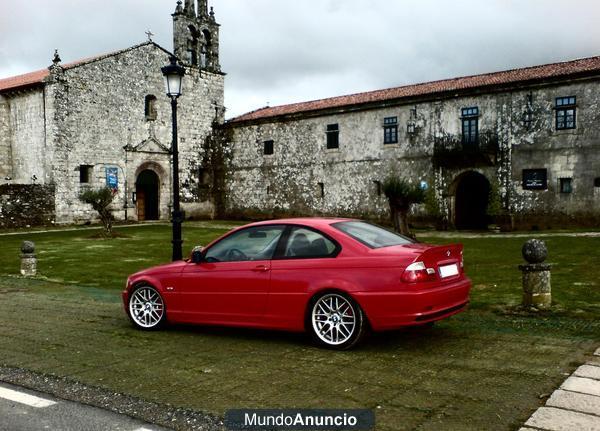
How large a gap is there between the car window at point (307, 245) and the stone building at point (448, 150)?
21760 millimetres

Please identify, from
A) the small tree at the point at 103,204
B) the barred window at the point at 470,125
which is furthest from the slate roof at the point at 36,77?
the barred window at the point at 470,125

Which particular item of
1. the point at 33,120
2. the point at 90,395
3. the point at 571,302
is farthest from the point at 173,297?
the point at 33,120

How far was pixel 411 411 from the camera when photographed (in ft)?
14.4

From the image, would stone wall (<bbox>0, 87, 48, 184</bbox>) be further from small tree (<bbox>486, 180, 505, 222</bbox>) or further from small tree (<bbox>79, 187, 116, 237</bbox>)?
small tree (<bbox>486, 180, 505, 222</bbox>)

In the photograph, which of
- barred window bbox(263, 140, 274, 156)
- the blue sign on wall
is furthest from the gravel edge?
barred window bbox(263, 140, 274, 156)

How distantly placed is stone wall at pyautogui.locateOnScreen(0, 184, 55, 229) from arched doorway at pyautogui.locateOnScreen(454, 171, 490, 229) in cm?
2139

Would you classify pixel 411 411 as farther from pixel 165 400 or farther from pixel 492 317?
pixel 492 317

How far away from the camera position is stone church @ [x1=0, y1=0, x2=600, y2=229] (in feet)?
85.3

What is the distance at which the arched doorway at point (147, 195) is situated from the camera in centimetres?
3644

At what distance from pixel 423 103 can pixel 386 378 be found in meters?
25.9

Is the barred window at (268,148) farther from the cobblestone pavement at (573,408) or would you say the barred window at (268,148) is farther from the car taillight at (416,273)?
the cobblestone pavement at (573,408)

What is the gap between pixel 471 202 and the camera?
Result: 30000 mm

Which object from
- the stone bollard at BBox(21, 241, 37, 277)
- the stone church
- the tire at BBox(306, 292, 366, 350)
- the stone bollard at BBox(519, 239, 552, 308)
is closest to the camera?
the tire at BBox(306, 292, 366, 350)

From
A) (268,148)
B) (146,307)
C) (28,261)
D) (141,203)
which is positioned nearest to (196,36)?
(268,148)
